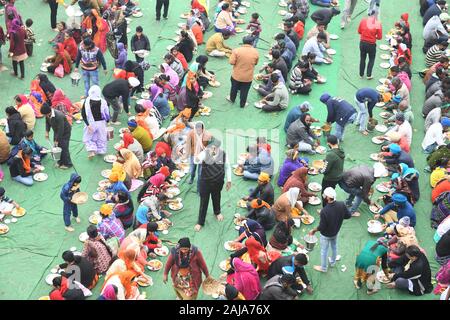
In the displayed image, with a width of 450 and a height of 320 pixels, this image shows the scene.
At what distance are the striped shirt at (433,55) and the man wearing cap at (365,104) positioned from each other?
270cm

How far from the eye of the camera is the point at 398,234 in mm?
12547

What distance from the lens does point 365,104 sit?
16.2m

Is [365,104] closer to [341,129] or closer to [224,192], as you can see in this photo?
[341,129]

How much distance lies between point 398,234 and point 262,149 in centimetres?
325

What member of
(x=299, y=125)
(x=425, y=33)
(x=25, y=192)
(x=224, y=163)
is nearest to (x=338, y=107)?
(x=299, y=125)

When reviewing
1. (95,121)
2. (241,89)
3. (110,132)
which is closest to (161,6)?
(241,89)

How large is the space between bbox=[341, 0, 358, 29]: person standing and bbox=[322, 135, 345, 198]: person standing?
280 inches

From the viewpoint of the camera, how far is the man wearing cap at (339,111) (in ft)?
50.5

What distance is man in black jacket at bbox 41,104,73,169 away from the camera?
1448cm

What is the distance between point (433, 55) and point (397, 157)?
4578 mm

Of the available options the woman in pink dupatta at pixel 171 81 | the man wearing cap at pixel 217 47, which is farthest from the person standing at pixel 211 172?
the man wearing cap at pixel 217 47

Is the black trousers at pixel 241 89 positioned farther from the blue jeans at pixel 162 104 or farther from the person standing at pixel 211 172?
the person standing at pixel 211 172

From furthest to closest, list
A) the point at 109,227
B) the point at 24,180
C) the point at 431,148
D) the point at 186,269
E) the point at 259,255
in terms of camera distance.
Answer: the point at 431,148, the point at 24,180, the point at 109,227, the point at 259,255, the point at 186,269

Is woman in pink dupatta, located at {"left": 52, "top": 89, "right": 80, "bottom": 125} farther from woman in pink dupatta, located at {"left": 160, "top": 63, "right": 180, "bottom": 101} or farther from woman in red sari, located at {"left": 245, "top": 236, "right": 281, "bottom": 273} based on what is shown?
woman in red sari, located at {"left": 245, "top": 236, "right": 281, "bottom": 273}
